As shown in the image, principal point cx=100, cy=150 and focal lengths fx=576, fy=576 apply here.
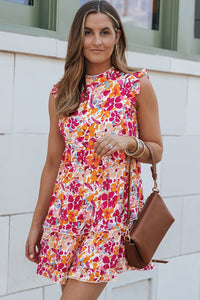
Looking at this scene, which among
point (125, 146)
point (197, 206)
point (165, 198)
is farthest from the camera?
point (197, 206)

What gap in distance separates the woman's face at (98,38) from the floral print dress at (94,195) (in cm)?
13

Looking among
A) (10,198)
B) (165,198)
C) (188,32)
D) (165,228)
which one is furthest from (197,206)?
(165,228)

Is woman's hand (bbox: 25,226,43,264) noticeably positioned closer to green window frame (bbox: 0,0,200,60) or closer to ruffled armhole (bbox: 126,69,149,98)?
ruffled armhole (bbox: 126,69,149,98)

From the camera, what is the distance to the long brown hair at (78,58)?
2.68 m

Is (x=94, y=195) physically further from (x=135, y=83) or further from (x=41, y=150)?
(x=41, y=150)

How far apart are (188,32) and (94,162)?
2.51 meters

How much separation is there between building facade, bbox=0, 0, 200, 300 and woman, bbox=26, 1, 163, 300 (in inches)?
32.8

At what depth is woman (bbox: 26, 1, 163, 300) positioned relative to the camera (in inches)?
102

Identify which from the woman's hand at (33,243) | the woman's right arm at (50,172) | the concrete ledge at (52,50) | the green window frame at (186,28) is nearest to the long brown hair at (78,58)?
the woman's right arm at (50,172)

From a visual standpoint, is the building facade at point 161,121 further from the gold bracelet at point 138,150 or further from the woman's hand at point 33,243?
the gold bracelet at point 138,150

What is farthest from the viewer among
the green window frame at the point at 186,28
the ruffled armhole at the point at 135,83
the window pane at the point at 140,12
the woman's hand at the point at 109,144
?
the green window frame at the point at 186,28

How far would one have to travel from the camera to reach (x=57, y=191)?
107 inches

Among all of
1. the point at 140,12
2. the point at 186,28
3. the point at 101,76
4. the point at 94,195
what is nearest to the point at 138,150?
the point at 94,195

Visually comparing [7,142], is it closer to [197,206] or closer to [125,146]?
[125,146]
